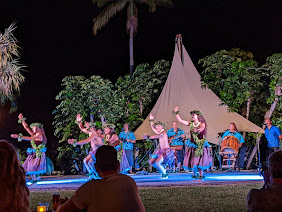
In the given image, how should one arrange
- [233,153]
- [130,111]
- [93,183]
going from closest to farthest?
[93,183] < [233,153] < [130,111]

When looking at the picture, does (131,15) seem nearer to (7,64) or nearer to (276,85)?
(7,64)

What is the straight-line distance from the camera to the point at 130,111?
51.5 ft

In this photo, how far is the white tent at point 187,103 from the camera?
13.8 meters

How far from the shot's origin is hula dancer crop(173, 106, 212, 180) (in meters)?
9.59

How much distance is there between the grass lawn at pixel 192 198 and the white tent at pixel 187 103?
5387mm

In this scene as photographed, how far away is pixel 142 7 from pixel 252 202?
53.5 ft

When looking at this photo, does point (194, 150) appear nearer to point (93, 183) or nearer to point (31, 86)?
point (93, 183)

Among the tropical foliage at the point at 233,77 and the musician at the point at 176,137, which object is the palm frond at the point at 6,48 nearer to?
the musician at the point at 176,137

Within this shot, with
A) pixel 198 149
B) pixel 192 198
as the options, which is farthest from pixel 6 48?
pixel 192 198

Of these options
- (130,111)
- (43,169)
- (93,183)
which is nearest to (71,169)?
(130,111)

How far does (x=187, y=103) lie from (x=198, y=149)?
4.91m

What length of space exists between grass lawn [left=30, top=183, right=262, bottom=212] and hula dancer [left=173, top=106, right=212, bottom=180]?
1177mm

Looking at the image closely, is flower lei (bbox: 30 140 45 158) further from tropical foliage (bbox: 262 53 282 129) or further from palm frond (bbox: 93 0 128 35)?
palm frond (bbox: 93 0 128 35)

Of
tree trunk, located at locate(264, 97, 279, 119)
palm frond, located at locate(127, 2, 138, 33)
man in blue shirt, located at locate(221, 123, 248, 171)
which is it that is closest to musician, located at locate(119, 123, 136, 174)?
man in blue shirt, located at locate(221, 123, 248, 171)
